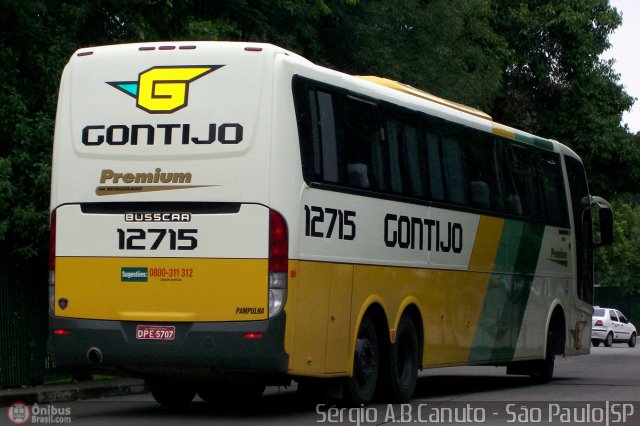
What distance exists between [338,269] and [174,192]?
1.92 meters

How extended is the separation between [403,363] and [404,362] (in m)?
0.02

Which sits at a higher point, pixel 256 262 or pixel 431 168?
pixel 431 168

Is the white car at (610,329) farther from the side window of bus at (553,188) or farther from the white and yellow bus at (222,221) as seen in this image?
the white and yellow bus at (222,221)

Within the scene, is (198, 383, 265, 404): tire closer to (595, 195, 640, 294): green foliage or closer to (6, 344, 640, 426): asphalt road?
(6, 344, 640, 426): asphalt road

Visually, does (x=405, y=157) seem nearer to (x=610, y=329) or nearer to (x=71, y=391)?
(x=71, y=391)

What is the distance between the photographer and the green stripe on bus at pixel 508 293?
1795cm

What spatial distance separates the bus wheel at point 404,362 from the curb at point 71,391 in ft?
10.7

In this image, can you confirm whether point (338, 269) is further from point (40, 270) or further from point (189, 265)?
point (40, 270)

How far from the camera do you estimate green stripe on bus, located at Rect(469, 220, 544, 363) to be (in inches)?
707

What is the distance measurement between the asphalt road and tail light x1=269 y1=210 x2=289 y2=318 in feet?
3.96

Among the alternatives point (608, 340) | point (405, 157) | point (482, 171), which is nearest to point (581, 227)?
point (482, 171)

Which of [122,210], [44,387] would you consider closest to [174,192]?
[122,210]

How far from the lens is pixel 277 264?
1245cm

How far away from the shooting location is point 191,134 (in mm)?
12820
